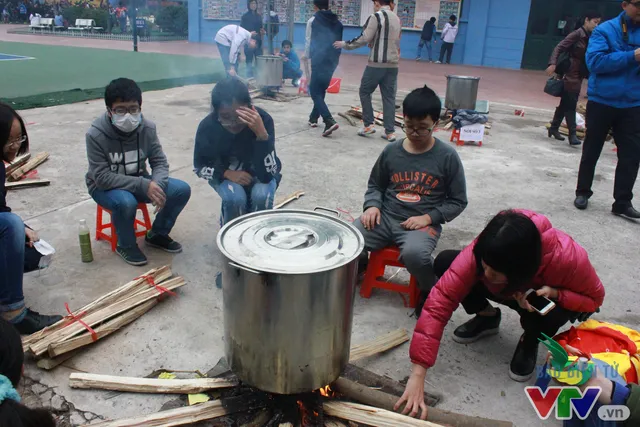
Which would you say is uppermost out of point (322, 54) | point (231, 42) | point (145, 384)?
point (231, 42)

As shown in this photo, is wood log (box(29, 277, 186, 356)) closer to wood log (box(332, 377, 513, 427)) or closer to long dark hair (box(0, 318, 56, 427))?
long dark hair (box(0, 318, 56, 427))

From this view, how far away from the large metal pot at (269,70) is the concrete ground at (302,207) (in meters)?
2.06

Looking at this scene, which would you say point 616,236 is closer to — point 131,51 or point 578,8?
point 578,8

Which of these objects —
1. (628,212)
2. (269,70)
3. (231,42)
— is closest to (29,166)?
(269,70)

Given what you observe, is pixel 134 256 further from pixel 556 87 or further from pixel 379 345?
pixel 556 87

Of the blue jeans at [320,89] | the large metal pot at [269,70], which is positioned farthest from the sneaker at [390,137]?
the large metal pot at [269,70]

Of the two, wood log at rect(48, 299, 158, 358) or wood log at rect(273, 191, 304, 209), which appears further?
wood log at rect(273, 191, 304, 209)

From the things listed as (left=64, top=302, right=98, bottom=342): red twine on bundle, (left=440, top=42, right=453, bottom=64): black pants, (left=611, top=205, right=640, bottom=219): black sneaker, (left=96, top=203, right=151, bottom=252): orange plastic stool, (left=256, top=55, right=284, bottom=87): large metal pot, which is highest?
(left=440, top=42, right=453, bottom=64): black pants

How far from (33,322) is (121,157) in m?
1.27

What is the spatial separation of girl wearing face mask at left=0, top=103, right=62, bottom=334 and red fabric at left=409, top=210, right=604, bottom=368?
2.04 metres

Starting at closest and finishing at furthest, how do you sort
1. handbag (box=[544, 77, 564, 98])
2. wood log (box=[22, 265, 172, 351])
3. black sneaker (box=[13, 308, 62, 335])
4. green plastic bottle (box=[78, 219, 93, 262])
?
wood log (box=[22, 265, 172, 351]), black sneaker (box=[13, 308, 62, 335]), green plastic bottle (box=[78, 219, 93, 262]), handbag (box=[544, 77, 564, 98])

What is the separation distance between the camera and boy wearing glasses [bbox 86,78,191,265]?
327 centimetres

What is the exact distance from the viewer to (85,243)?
134 inches

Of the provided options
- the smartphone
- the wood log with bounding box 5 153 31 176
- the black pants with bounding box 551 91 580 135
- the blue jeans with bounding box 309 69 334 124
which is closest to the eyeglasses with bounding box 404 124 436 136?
the smartphone
